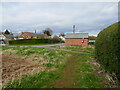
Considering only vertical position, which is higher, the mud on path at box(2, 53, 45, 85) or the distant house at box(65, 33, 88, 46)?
the distant house at box(65, 33, 88, 46)

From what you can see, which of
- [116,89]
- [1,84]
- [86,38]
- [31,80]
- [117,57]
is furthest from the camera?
[86,38]

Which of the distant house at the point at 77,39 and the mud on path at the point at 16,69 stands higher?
the distant house at the point at 77,39

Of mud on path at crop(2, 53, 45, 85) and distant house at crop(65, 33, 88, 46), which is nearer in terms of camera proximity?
mud on path at crop(2, 53, 45, 85)

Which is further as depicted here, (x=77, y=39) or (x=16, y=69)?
(x=77, y=39)

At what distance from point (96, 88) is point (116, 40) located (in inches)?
81.9

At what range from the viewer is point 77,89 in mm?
2844

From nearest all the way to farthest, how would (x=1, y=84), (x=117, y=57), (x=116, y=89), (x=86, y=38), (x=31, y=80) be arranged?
(x=116, y=89), (x=117, y=57), (x=1, y=84), (x=31, y=80), (x=86, y=38)

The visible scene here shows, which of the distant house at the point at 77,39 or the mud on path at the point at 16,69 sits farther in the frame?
the distant house at the point at 77,39

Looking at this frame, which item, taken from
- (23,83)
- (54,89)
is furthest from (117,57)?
(23,83)

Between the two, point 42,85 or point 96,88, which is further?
point 42,85

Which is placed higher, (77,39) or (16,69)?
(77,39)

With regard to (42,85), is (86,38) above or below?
above

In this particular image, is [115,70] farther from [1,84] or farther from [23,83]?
[1,84]

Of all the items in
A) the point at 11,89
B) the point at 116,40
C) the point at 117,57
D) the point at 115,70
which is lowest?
the point at 11,89
